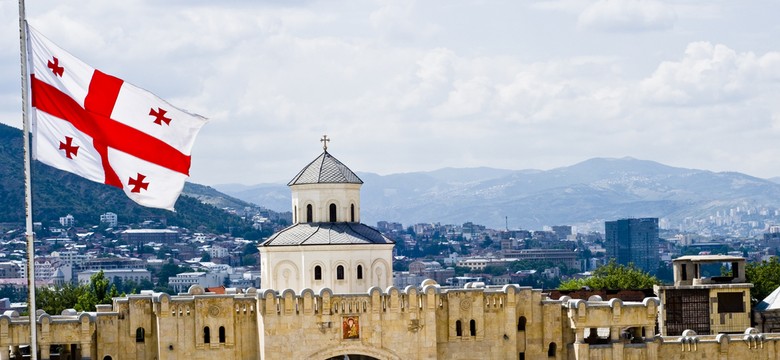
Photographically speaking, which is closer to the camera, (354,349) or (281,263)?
(354,349)

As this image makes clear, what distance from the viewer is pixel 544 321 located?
349ft

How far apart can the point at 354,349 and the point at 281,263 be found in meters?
12.0

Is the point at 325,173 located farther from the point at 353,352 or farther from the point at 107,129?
the point at 107,129

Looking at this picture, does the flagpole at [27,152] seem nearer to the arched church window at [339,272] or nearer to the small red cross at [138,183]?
the small red cross at [138,183]

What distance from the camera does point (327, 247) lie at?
11288cm

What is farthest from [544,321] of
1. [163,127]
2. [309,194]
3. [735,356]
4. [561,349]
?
[163,127]

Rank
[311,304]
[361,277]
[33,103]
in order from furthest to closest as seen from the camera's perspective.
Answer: [361,277], [311,304], [33,103]

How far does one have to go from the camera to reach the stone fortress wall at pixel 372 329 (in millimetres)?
100500

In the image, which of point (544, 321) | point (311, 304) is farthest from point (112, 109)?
point (544, 321)

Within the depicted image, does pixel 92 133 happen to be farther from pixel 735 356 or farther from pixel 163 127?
pixel 735 356

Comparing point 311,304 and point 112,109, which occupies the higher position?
point 112,109

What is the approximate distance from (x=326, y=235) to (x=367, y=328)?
38.8 ft

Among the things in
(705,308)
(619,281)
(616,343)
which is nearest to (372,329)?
(616,343)

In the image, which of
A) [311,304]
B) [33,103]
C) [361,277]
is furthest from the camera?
[361,277]
